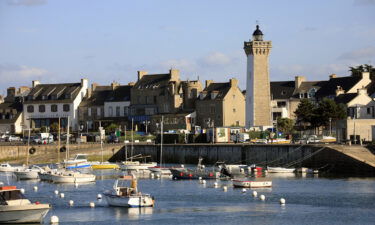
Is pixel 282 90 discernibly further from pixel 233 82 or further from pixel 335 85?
pixel 233 82

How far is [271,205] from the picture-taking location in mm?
61938

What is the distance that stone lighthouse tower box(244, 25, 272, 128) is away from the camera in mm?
119688

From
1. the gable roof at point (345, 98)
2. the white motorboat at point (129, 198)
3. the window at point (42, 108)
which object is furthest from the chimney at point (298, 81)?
the white motorboat at point (129, 198)

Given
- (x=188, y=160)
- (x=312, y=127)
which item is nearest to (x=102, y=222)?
(x=188, y=160)

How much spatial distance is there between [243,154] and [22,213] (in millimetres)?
53863

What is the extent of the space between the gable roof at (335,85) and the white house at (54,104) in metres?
40.7

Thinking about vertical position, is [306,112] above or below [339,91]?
below

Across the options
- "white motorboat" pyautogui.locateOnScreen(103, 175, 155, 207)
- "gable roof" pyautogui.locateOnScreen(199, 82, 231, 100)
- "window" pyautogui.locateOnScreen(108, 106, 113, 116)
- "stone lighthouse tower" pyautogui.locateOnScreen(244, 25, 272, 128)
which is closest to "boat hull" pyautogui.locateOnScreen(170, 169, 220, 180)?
"white motorboat" pyautogui.locateOnScreen(103, 175, 155, 207)

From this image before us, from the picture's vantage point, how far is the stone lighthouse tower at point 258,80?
120 metres

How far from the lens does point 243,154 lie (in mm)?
101688

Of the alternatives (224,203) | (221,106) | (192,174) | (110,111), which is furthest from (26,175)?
(110,111)

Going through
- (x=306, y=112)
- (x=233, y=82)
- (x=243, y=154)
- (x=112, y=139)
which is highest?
(x=233, y=82)

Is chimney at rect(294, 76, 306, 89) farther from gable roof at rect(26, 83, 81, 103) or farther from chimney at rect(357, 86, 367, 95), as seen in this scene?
gable roof at rect(26, 83, 81, 103)

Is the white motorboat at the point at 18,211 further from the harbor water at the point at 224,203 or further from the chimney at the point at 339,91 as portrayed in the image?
the chimney at the point at 339,91
